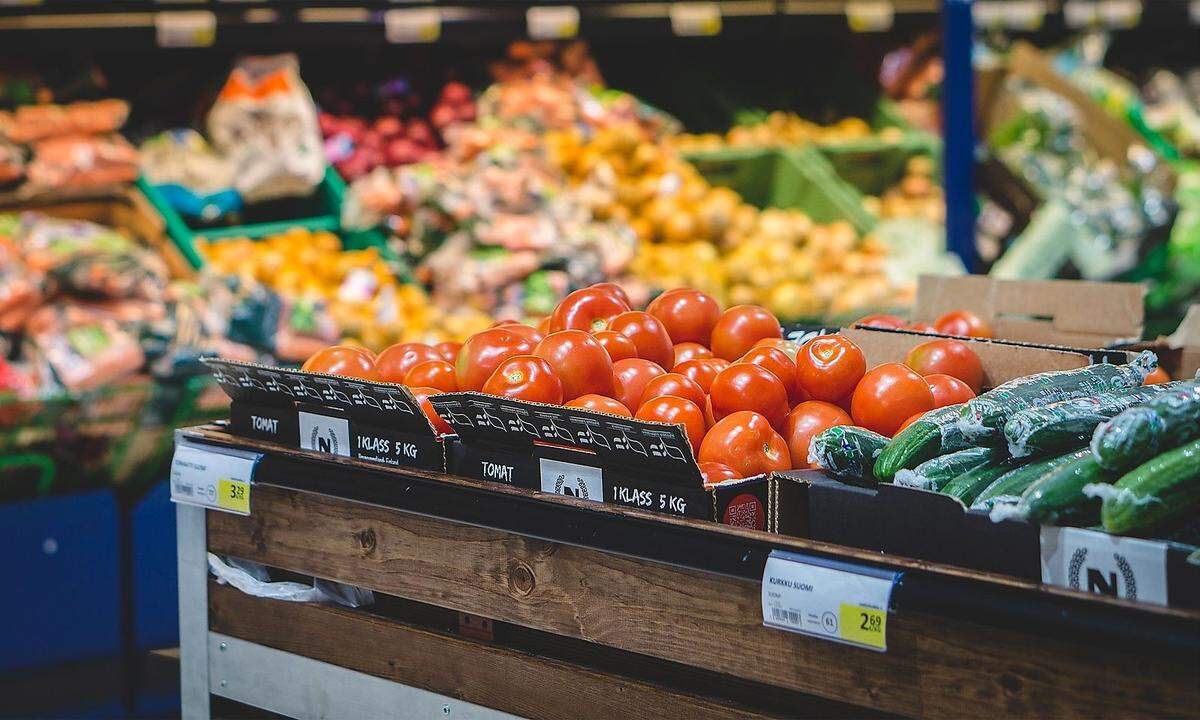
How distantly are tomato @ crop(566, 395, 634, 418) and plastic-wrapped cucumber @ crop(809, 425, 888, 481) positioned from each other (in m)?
0.40

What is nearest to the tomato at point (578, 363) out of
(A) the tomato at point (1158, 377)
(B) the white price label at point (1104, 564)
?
(B) the white price label at point (1104, 564)

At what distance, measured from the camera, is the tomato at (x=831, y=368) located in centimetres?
189

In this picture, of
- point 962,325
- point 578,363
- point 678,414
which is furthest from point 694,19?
point 678,414

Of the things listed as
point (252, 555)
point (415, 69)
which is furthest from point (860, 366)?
point (415, 69)

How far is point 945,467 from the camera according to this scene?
152cm

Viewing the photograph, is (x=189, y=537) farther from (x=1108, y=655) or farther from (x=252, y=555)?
(x=1108, y=655)

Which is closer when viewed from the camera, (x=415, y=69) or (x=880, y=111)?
(x=415, y=69)

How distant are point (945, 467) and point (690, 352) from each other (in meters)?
0.79

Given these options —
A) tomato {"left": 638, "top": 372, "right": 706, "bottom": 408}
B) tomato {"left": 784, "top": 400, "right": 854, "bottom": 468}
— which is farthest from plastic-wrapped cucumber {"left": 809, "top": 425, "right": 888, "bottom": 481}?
tomato {"left": 638, "top": 372, "right": 706, "bottom": 408}

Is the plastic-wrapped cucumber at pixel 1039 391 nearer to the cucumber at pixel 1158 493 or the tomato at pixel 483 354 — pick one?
the cucumber at pixel 1158 493

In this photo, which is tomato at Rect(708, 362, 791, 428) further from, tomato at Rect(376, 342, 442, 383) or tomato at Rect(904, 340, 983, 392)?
tomato at Rect(376, 342, 442, 383)

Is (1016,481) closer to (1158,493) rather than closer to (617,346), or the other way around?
(1158,493)

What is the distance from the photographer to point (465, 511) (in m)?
1.75

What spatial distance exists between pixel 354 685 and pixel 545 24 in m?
3.89
